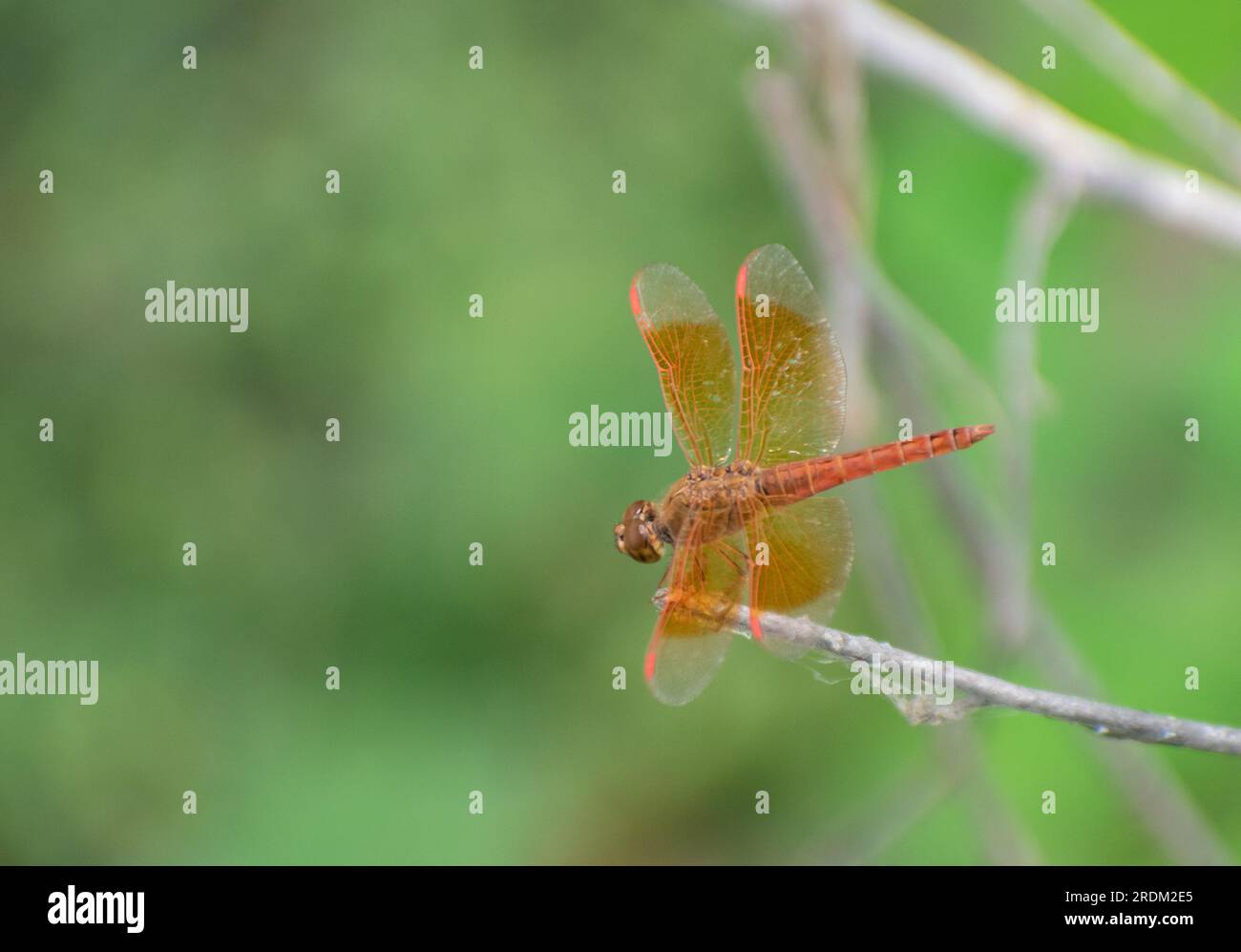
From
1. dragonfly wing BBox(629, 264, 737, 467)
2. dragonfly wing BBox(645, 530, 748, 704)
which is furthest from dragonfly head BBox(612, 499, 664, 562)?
dragonfly wing BBox(629, 264, 737, 467)

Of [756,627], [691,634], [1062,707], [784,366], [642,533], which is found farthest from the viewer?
[784,366]

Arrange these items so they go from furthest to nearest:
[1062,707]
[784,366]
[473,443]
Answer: [473,443] < [784,366] < [1062,707]

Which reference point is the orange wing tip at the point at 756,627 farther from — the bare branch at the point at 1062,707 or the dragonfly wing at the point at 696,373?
the dragonfly wing at the point at 696,373

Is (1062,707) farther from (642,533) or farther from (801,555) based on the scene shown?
(642,533)

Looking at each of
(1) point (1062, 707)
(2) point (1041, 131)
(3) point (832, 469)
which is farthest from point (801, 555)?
(2) point (1041, 131)

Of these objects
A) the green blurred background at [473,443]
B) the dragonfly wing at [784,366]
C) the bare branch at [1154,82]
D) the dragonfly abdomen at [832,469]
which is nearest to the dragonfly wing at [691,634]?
→ the dragonfly abdomen at [832,469]

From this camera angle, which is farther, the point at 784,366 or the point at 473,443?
the point at 473,443

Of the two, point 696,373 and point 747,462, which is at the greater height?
point 696,373
